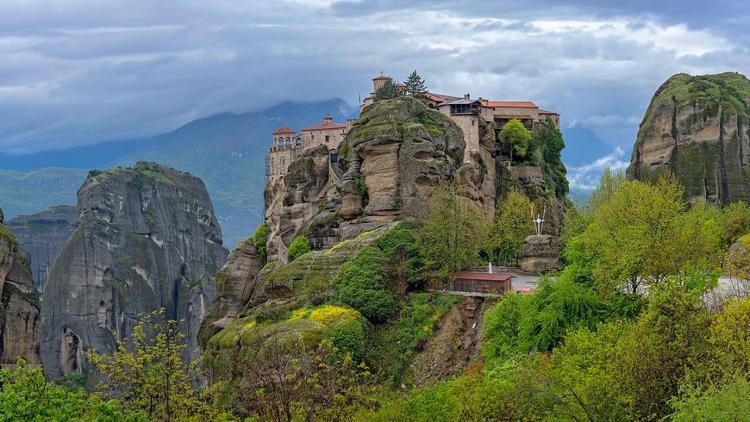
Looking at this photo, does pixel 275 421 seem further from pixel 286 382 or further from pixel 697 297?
pixel 697 297

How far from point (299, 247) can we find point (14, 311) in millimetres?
26574

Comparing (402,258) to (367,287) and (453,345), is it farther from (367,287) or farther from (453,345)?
(453,345)

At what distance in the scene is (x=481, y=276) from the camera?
63.0 m

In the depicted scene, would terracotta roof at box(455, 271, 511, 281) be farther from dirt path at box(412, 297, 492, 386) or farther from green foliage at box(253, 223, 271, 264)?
green foliage at box(253, 223, 271, 264)

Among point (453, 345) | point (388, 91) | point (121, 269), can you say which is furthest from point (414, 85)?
point (121, 269)

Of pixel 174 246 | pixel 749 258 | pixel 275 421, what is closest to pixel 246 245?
pixel 749 258

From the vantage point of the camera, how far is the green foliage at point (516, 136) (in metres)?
92.9

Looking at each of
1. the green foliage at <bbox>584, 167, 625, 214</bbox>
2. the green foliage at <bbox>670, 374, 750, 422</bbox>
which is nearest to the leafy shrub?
the green foliage at <bbox>670, 374, 750, 422</bbox>

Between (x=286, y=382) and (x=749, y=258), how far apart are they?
23835 mm

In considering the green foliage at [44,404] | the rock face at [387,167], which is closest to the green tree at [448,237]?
the rock face at [387,167]

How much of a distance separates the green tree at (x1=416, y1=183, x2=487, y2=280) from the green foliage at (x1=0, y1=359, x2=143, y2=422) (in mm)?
32722

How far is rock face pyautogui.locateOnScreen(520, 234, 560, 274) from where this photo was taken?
67.5 metres

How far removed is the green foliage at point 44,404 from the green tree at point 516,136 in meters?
63.2

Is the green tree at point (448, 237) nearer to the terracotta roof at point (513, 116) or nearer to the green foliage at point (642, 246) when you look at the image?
the green foliage at point (642, 246)
